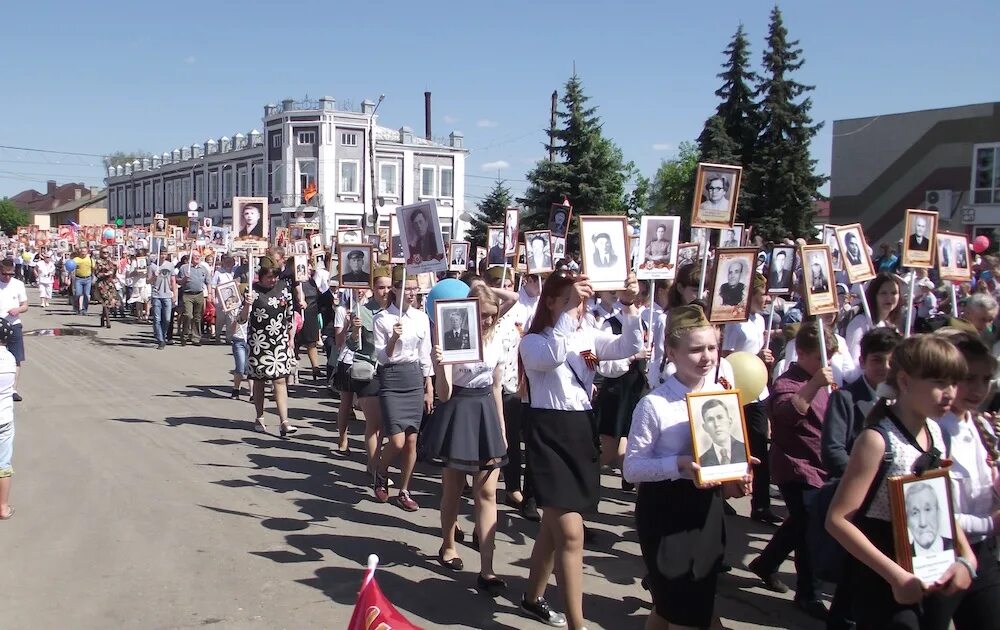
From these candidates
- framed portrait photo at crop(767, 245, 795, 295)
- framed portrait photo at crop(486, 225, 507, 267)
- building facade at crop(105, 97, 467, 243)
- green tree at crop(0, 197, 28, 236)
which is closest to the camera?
framed portrait photo at crop(767, 245, 795, 295)

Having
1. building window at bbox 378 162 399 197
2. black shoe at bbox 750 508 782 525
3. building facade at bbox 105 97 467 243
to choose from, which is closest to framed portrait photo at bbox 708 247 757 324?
black shoe at bbox 750 508 782 525

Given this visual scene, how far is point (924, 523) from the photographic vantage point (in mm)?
2973

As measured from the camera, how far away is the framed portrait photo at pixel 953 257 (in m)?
8.05

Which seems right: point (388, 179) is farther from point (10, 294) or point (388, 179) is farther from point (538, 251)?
point (538, 251)

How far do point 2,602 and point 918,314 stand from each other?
10.4m

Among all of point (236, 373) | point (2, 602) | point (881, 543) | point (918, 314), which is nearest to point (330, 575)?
point (2, 602)

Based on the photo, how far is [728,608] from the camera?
5.43 m

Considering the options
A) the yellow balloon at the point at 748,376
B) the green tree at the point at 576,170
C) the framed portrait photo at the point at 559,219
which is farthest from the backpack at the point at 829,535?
the green tree at the point at 576,170

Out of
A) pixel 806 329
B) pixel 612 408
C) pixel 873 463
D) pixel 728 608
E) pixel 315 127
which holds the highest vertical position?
→ pixel 315 127

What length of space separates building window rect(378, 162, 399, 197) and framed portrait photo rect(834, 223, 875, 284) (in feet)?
190

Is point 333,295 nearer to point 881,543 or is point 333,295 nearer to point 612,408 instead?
point 612,408

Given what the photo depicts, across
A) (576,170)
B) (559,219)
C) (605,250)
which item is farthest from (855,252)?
(576,170)

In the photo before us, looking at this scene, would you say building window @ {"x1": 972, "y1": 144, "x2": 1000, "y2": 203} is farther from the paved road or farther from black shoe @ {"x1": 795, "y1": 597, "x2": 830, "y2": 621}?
black shoe @ {"x1": 795, "y1": 597, "x2": 830, "y2": 621}

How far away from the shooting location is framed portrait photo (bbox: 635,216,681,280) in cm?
725
